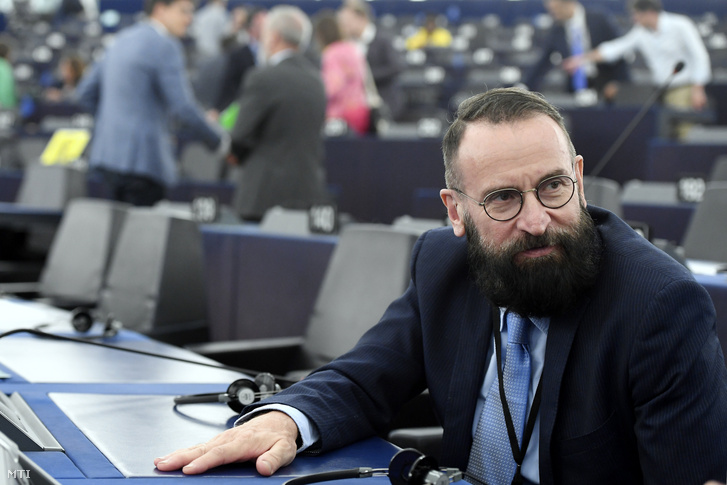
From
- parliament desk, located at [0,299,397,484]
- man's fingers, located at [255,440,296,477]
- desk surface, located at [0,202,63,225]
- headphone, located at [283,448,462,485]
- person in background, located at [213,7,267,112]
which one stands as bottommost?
desk surface, located at [0,202,63,225]

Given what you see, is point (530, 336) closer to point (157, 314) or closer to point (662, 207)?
point (157, 314)

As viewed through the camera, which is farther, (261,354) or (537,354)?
(261,354)

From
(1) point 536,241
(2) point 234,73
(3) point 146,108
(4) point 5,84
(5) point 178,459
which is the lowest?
(5) point 178,459

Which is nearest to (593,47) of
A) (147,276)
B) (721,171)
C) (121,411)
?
(721,171)

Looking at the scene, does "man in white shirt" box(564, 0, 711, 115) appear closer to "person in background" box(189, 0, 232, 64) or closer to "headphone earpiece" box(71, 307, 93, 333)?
"headphone earpiece" box(71, 307, 93, 333)

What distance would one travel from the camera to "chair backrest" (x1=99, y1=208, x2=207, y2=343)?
128 inches

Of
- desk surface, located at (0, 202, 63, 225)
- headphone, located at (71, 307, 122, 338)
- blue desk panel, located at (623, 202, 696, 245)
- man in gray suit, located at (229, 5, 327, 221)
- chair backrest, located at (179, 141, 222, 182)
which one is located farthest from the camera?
chair backrest, located at (179, 141, 222, 182)

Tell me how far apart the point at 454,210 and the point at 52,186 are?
4530mm

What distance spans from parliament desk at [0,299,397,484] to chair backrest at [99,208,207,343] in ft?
2.96

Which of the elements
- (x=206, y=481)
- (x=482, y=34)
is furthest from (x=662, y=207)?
(x=482, y=34)

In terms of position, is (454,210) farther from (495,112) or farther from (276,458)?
(276,458)

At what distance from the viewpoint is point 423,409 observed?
83.1 inches

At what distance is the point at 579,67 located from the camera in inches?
287

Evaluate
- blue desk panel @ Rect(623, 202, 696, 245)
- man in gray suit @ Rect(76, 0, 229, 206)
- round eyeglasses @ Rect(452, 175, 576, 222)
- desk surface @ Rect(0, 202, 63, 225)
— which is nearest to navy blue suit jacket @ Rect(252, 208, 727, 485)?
round eyeglasses @ Rect(452, 175, 576, 222)
